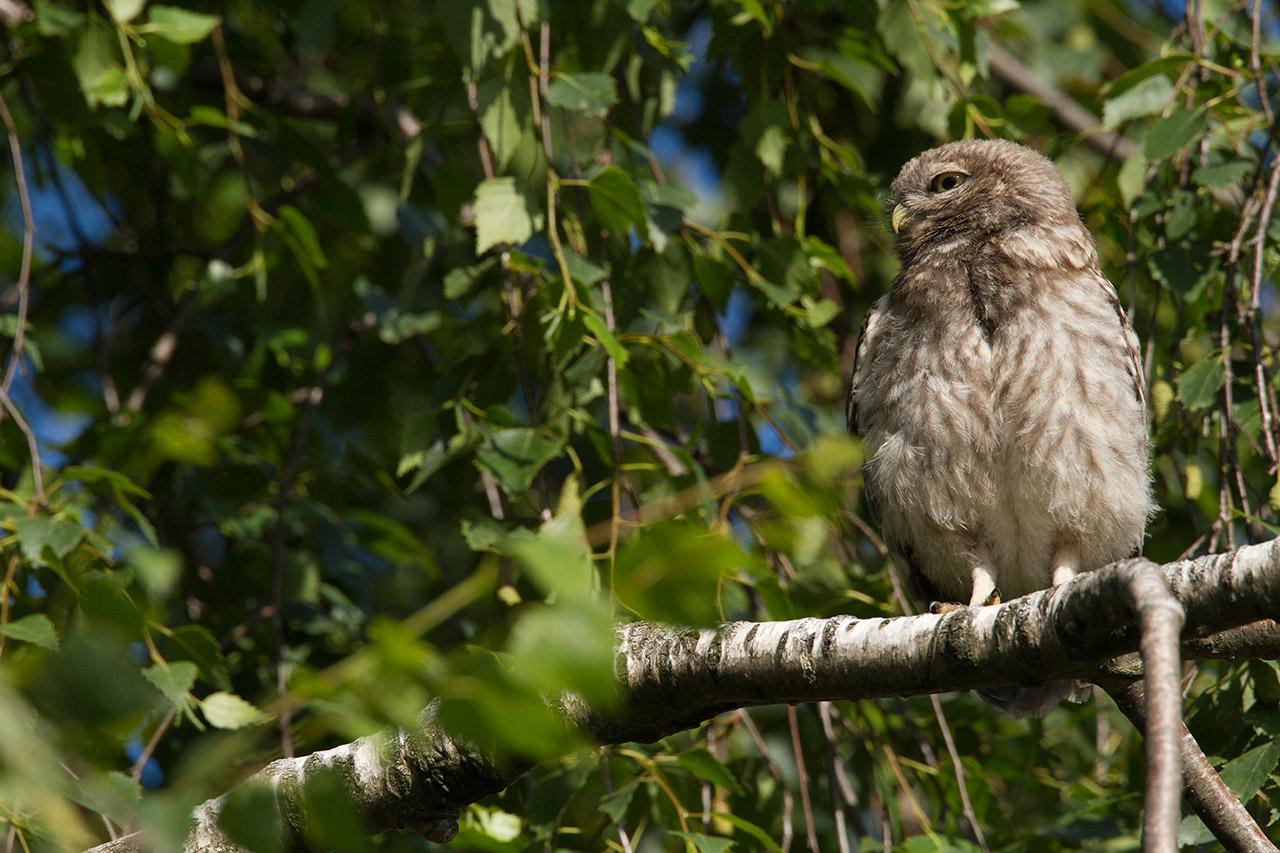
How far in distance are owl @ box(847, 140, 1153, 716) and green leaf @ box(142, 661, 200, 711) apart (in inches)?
77.7

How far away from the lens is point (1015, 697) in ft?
12.9

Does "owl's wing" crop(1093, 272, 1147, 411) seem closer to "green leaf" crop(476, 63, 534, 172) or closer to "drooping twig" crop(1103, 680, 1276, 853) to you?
"drooping twig" crop(1103, 680, 1276, 853)

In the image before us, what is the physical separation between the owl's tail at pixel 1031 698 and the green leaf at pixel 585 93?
1.99 metres

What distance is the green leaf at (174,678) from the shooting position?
2992 millimetres

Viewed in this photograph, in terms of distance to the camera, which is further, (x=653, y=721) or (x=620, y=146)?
(x=620, y=146)

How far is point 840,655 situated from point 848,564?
1754mm

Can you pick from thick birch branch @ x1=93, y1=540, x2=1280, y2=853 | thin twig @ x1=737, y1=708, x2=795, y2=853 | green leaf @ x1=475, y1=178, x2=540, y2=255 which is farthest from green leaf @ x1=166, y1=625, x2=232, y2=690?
thin twig @ x1=737, y1=708, x2=795, y2=853

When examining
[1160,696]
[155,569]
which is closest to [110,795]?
[155,569]

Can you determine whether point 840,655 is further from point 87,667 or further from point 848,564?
point 848,564

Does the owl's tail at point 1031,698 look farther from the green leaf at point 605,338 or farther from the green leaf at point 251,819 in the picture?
the green leaf at point 251,819

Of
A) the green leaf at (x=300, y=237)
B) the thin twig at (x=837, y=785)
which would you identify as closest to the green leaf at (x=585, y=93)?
the green leaf at (x=300, y=237)

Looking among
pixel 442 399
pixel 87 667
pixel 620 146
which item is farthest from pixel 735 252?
pixel 87 667

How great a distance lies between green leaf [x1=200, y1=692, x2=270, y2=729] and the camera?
3.17 m

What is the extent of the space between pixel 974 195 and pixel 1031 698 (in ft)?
5.03
